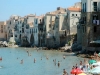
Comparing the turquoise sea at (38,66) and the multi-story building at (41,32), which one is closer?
the turquoise sea at (38,66)

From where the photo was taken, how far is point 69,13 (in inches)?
2982

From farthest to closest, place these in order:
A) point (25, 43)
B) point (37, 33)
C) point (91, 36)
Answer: point (25, 43) → point (37, 33) → point (91, 36)

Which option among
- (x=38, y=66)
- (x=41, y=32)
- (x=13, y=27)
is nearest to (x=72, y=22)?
(x=41, y=32)

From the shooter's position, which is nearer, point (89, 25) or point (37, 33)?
point (89, 25)

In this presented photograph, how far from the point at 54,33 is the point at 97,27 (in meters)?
29.2

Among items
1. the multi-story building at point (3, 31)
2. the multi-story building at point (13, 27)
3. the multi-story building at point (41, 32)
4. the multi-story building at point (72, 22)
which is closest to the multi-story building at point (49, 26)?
the multi-story building at point (41, 32)

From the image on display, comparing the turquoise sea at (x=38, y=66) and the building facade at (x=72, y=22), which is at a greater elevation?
the building facade at (x=72, y=22)

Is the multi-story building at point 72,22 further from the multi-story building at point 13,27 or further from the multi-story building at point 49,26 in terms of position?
the multi-story building at point 13,27

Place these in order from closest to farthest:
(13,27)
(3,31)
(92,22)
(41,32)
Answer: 1. (92,22)
2. (41,32)
3. (13,27)
4. (3,31)

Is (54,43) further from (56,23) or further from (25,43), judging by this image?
(25,43)

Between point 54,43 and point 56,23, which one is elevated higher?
point 56,23

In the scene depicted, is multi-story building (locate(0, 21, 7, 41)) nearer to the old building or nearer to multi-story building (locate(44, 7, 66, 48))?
multi-story building (locate(44, 7, 66, 48))

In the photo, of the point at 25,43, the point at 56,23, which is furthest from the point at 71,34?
the point at 25,43

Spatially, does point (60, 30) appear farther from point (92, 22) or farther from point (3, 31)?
point (3, 31)
